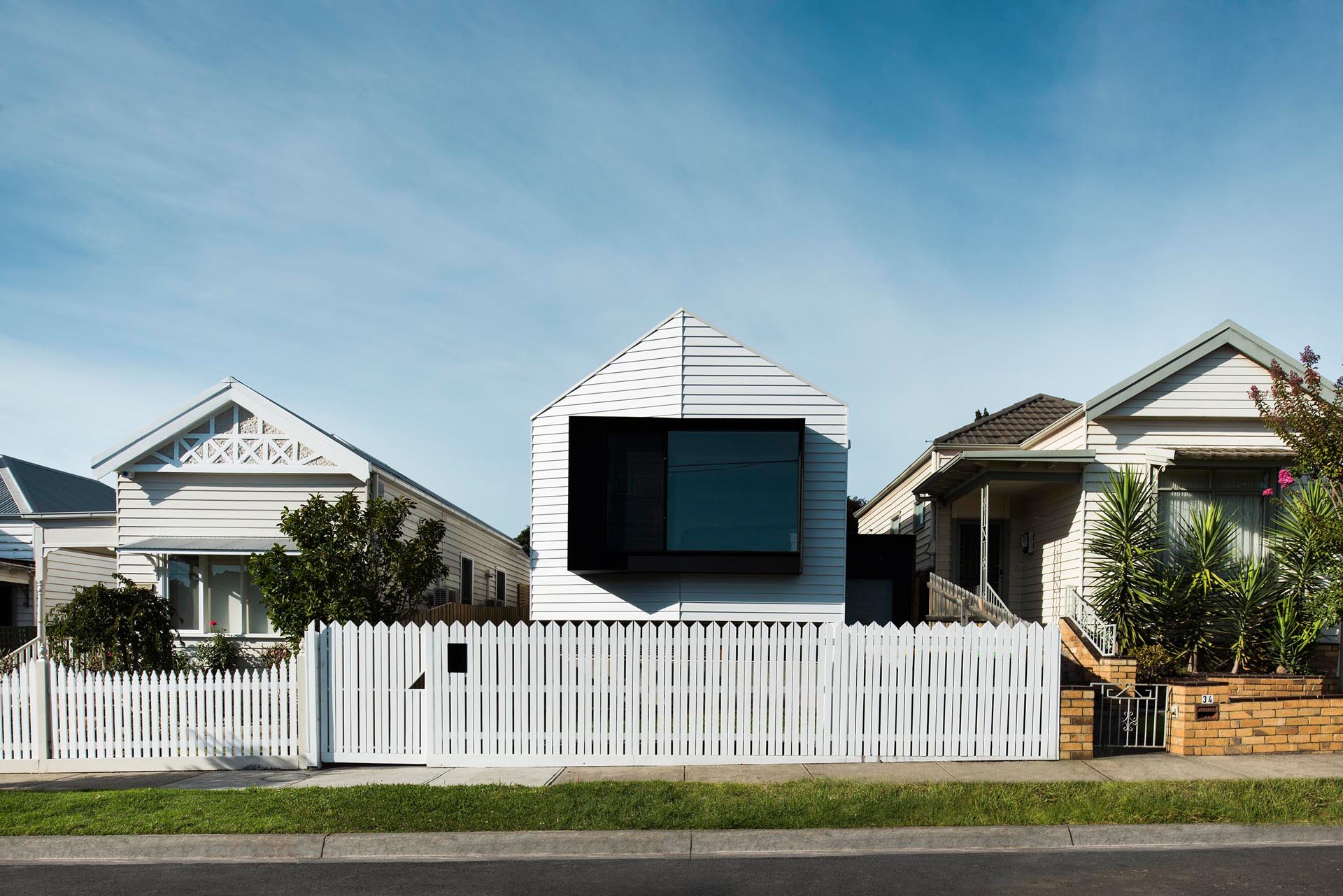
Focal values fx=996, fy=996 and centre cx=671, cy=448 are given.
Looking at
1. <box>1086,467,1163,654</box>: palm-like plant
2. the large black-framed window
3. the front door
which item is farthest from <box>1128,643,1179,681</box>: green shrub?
the front door

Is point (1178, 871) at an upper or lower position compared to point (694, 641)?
lower

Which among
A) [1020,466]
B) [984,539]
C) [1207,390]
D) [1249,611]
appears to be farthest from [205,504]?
[1207,390]

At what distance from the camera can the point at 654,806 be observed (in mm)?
8578

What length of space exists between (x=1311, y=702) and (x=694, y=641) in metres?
7.22

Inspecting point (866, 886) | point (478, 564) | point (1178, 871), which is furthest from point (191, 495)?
point (1178, 871)

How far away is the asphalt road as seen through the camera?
6824 mm

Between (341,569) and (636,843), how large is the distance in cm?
783

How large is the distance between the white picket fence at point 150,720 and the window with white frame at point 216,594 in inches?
223

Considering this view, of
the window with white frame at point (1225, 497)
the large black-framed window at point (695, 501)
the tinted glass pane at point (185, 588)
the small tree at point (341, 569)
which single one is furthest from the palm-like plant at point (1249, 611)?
the tinted glass pane at point (185, 588)

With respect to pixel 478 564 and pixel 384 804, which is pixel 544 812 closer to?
pixel 384 804

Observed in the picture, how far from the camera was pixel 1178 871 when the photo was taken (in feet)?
23.6

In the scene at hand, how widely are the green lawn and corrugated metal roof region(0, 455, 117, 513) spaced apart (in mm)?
20889

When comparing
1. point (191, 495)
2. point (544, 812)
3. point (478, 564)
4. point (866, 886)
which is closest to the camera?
point (866, 886)

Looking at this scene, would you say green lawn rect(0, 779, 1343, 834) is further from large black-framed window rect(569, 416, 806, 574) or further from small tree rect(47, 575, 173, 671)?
large black-framed window rect(569, 416, 806, 574)
